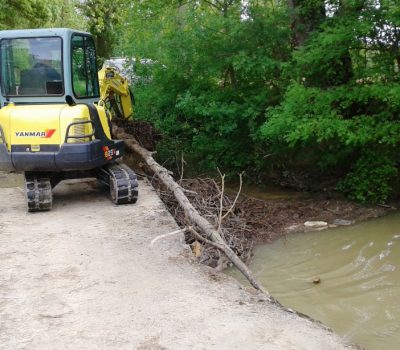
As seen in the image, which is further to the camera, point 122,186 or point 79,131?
point 122,186

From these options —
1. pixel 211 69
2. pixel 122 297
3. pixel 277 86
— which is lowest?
pixel 122 297

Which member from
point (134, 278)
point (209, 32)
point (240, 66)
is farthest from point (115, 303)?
point (209, 32)

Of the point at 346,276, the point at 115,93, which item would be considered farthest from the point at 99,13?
the point at 346,276

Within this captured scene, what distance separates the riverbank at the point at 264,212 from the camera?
27.0 ft

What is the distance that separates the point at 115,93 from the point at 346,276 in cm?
583

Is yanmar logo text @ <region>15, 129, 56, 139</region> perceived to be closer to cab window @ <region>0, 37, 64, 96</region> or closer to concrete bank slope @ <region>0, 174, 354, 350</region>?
cab window @ <region>0, 37, 64, 96</region>

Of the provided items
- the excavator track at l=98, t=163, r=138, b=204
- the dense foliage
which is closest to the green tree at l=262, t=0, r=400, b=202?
the dense foliage

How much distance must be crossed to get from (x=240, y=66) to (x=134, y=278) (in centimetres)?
547

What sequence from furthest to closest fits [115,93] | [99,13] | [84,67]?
[99,13] < [115,93] < [84,67]

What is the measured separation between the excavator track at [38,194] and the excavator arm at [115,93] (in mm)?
2292

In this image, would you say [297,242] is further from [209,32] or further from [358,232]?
[209,32]

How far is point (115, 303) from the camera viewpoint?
4711 millimetres

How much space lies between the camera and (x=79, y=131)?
7496 mm

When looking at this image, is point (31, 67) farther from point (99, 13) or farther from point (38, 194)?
point (99, 13)
